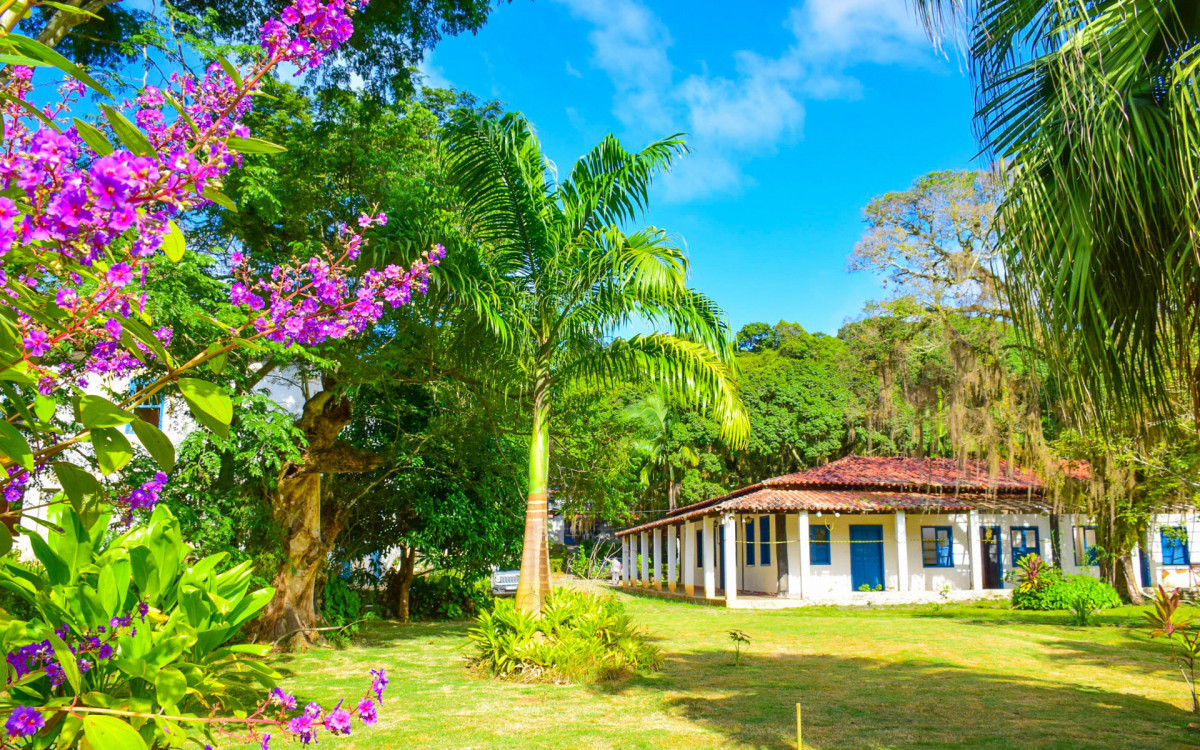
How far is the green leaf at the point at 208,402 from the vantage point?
5.69ft

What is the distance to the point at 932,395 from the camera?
2186cm

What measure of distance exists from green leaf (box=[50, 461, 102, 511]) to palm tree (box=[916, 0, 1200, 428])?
3945mm

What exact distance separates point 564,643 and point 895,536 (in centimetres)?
1886

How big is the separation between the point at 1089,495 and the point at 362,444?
16.4 m

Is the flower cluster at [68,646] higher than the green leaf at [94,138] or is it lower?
lower

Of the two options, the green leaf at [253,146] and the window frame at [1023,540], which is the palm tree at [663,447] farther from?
the green leaf at [253,146]

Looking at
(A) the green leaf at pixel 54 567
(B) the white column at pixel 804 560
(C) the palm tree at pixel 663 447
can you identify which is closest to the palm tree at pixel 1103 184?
(A) the green leaf at pixel 54 567

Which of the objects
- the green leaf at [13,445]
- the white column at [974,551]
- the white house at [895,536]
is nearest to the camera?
the green leaf at [13,445]

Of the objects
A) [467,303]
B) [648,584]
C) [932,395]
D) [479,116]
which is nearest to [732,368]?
[467,303]

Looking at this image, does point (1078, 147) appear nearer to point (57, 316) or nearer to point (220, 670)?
point (57, 316)

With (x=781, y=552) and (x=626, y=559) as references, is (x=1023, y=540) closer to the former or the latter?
(x=781, y=552)

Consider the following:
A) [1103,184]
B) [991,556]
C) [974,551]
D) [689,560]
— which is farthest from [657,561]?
[1103,184]

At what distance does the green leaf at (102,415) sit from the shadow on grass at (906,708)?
612 cm

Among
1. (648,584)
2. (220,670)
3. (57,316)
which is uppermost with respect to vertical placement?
(57,316)
